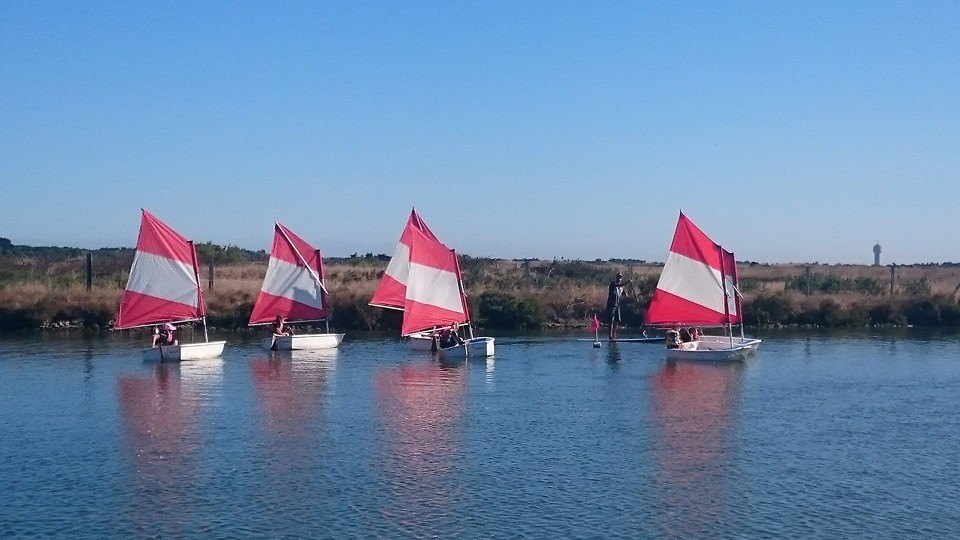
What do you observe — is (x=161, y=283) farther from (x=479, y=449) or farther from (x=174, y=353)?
(x=479, y=449)

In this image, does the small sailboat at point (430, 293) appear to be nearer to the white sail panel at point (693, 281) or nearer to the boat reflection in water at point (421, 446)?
the boat reflection in water at point (421, 446)

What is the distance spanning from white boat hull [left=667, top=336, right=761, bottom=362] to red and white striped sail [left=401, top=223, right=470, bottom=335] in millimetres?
8960

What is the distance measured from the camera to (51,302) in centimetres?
5366

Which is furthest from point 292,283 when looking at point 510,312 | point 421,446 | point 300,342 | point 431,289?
point 421,446

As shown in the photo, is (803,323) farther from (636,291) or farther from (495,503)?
(495,503)

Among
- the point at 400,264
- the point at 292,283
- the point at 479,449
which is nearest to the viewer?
the point at 479,449

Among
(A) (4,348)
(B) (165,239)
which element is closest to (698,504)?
(B) (165,239)

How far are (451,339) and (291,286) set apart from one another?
27.3 feet

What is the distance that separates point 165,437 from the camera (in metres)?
26.0

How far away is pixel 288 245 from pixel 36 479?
87.8 ft

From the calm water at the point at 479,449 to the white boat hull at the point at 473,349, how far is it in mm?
2301

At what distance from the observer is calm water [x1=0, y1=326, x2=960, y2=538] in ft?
62.6

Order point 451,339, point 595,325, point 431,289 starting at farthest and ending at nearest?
point 595,325 → point 431,289 → point 451,339

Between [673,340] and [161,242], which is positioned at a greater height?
[161,242]
